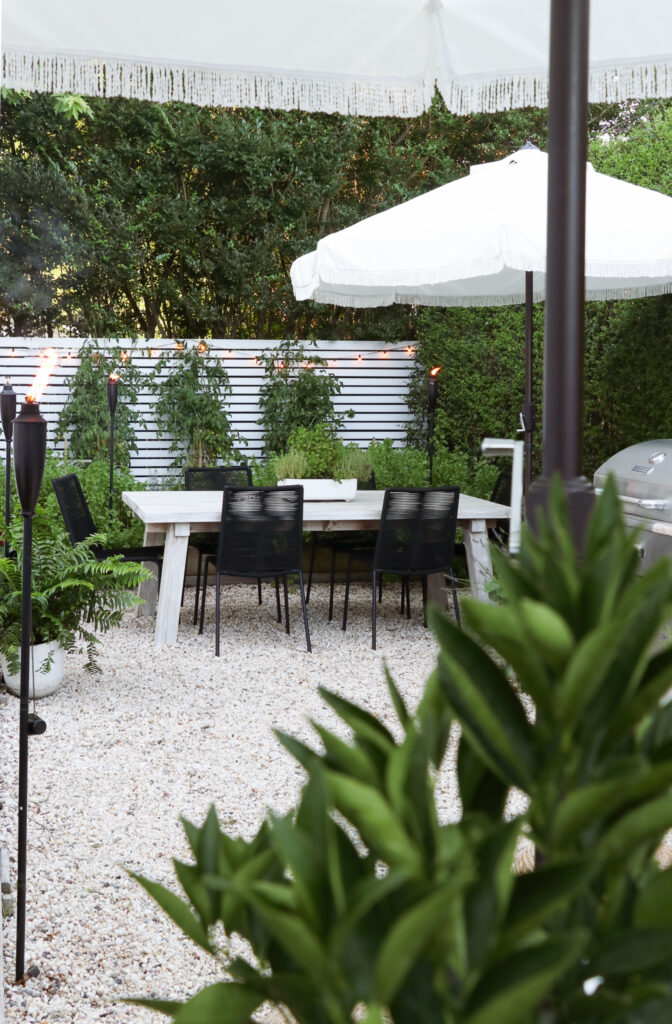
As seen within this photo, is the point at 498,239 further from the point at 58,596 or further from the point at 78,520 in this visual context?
the point at 78,520

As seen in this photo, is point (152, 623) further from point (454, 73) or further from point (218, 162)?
point (218, 162)

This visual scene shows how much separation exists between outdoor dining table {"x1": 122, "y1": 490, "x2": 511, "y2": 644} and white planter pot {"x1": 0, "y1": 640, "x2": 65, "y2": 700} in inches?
40.8

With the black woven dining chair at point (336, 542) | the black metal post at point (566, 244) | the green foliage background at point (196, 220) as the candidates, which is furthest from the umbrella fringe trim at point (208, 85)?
the green foliage background at point (196, 220)

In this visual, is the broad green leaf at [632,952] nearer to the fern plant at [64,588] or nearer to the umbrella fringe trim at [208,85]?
the umbrella fringe trim at [208,85]

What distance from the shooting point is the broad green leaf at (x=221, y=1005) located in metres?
0.67

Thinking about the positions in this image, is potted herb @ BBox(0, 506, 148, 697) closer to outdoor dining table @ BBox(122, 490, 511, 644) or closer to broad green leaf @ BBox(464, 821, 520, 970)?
outdoor dining table @ BBox(122, 490, 511, 644)

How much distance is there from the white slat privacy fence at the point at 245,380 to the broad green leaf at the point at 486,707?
8120mm

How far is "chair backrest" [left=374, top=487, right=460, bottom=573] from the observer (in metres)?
5.79

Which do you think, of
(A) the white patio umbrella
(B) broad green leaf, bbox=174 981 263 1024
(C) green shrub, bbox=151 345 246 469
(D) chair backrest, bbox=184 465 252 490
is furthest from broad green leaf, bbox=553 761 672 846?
(C) green shrub, bbox=151 345 246 469

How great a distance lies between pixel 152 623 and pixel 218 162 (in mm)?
4945

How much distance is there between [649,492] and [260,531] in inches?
81.8

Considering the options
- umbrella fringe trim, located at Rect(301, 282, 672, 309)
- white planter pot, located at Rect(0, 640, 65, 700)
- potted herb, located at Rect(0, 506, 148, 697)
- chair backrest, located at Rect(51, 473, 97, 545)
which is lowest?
white planter pot, located at Rect(0, 640, 65, 700)

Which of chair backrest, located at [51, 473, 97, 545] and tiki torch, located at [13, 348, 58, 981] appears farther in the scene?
chair backrest, located at [51, 473, 97, 545]

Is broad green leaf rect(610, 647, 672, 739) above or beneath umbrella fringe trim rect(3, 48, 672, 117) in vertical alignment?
beneath
